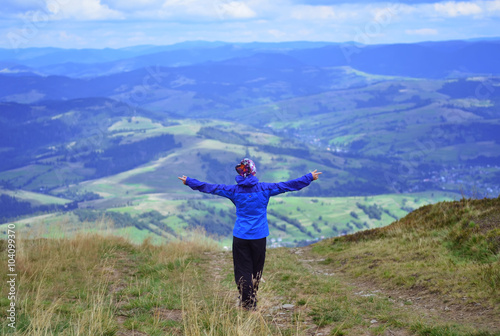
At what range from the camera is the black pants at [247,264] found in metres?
6.86

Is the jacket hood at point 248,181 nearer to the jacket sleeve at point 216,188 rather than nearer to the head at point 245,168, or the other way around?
the head at point 245,168

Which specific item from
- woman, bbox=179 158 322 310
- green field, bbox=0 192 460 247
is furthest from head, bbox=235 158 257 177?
green field, bbox=0 192 460 247

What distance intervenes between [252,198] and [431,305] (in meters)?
3.37

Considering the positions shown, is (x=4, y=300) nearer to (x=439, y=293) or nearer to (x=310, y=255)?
(x=439, y=293)

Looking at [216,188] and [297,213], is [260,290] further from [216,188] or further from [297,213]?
[297,213]

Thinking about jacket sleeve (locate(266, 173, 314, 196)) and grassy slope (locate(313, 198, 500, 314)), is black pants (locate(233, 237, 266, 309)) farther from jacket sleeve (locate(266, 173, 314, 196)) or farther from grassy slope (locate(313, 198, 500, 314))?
grassy slope (locate(313, 198, 500, 314))

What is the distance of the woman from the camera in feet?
22.5

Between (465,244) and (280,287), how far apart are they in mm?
4454

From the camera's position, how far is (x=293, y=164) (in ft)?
652

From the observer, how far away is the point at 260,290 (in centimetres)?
747

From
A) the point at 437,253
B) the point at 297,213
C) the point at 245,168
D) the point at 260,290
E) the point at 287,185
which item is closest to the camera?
the point at 245,168

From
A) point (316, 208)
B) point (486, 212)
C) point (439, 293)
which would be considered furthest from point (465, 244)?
point (316, 208)

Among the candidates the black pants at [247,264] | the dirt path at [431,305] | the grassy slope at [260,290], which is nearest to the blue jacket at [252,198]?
the black pants at [247,264]

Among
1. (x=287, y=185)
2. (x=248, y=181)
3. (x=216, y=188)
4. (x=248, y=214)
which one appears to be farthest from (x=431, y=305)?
(x=216, y=188)
